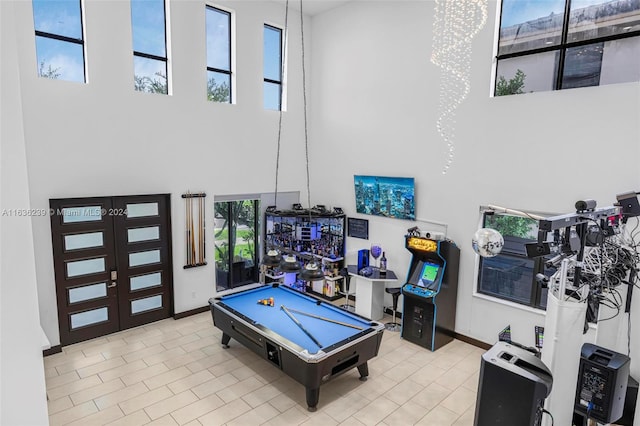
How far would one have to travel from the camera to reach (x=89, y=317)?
6465 mm

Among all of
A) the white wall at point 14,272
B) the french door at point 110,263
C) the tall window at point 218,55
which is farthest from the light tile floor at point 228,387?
the tall window at point 218,55

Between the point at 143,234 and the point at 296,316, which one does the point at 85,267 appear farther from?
the point at 296,316

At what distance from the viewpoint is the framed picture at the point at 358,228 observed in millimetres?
8062

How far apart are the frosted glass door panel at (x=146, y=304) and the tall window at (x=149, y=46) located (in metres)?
3.90

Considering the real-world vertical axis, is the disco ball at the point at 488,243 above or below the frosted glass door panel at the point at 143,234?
above

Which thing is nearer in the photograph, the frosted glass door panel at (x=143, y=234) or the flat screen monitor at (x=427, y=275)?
the flat screen monitor at (x=427, y=275)

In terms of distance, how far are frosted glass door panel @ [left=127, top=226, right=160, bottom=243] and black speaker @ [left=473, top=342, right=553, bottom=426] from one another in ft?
19.9

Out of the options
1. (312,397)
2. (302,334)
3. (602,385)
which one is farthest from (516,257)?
(312,397)

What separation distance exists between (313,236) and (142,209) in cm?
354

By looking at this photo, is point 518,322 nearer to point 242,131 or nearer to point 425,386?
point 425,386

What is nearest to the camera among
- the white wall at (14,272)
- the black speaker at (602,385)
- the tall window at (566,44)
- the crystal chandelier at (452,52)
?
the white wall at (14,272)

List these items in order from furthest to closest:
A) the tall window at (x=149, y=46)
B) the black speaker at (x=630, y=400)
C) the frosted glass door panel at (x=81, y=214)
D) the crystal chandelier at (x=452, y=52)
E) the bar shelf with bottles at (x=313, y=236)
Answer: the bar shelf with bottles at (x=313, y=236) → the tall window at (x=149, y=46) → the crystal chandelier at (x=452, y=52) → the frosted glass door panel at (x=81, y=214) → the black speaker at (x=630, y=400)

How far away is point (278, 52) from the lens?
8.59 m

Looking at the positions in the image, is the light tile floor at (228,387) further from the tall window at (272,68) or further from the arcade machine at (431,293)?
the tall window at (272,68)
